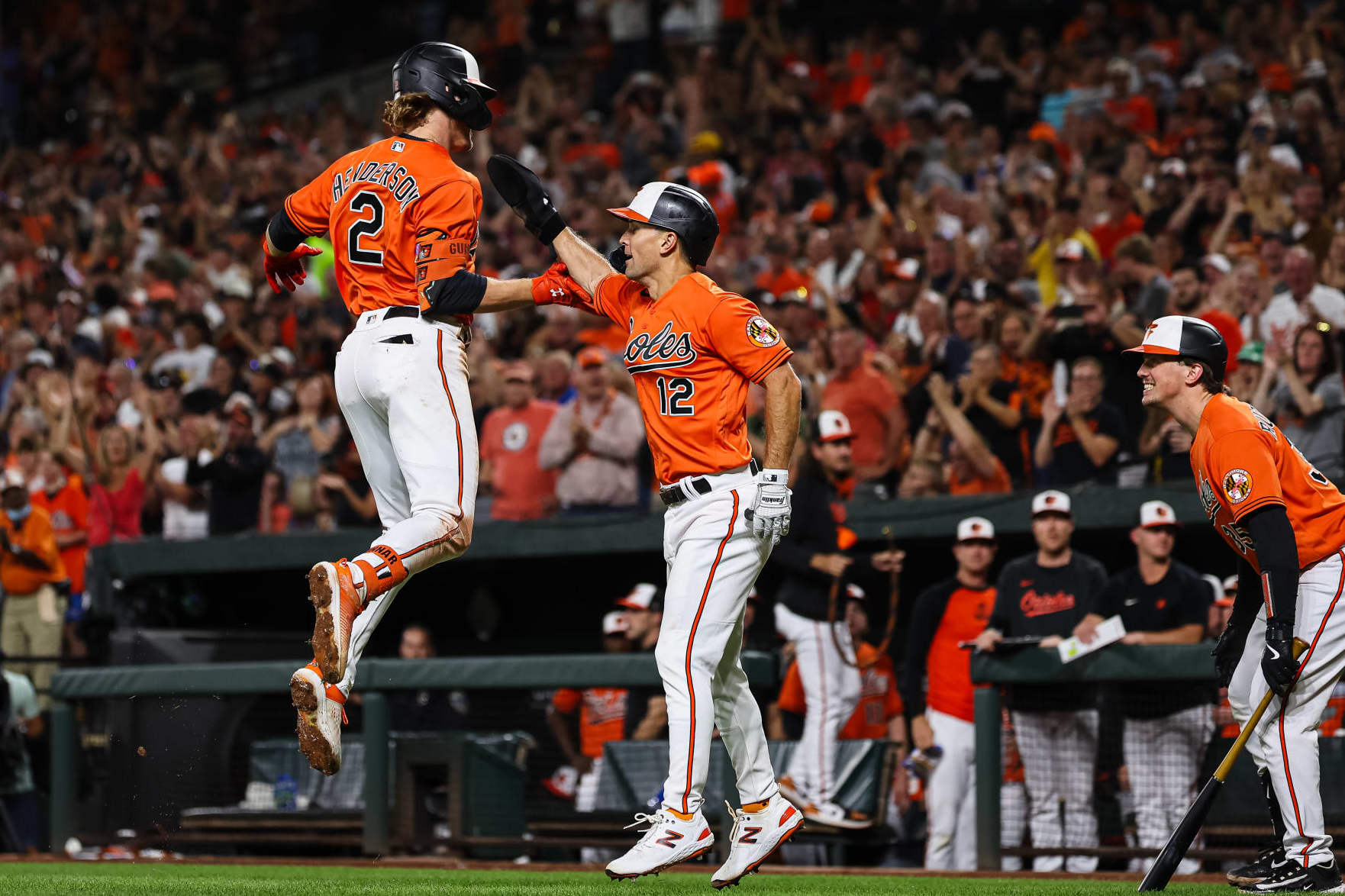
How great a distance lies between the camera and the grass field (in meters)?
5.88

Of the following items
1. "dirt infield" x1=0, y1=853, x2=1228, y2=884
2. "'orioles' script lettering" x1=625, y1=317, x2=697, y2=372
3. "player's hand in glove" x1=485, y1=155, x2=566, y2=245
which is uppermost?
"player's hand in glove" x1=485, y1=155, x2=566, y2=245

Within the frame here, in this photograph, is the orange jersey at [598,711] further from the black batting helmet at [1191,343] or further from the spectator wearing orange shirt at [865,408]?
the black batting helmet at [1191,343]

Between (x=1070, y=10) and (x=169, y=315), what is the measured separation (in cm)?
940

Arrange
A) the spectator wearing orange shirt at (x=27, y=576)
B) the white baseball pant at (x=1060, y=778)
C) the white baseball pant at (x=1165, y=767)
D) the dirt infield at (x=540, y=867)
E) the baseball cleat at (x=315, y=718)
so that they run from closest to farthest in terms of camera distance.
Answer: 1. the baseball cleat at (x=315, y=718)
2. the dirt infield at (x=540, y=867)
3. the white baseball pant at (x=1165, y=767)
4. the white baseball pant at (x=1060, y=778)
5. the spectator wearing orange shirt at (x=27, y=576)

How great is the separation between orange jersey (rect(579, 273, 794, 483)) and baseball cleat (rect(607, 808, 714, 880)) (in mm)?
1161

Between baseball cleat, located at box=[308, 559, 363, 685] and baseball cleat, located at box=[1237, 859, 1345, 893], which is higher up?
baseball cleat, located at box=[308, 559, 363, 685]

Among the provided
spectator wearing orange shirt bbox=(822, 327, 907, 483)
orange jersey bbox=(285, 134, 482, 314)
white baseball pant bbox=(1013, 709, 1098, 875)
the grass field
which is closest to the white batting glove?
the grass field

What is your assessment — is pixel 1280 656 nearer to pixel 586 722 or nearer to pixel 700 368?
pixel 700 368

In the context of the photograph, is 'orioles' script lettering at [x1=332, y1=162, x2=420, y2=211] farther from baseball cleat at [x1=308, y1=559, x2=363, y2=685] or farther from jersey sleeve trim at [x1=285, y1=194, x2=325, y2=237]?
baseball cleat at [x1=308, y1=559, x2=363, y2=685]

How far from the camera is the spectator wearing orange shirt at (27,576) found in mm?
12461

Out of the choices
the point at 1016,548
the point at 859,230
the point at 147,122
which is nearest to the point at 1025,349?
the point at 1016,548

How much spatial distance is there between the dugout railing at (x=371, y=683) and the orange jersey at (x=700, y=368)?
2.72 meters

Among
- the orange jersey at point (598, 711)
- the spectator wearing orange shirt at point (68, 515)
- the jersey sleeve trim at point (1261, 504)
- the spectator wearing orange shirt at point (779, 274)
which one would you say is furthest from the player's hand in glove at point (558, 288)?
the spectator wearing orange shirt at point (68, 515)

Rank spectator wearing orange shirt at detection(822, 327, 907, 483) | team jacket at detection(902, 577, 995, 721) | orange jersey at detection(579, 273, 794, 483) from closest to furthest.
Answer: orange jersey at detection(579, 273, 794, 483) < team jacket at detection(902, 577, 995, 721) < spectator wearing orange shirt at detection(822, 327, 907, 483)
